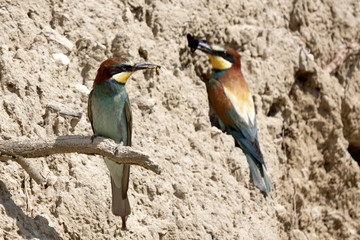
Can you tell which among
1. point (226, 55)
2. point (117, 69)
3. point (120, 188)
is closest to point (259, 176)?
point (226, 55)

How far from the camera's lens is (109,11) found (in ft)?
10.3

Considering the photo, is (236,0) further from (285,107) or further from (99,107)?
(99,107)

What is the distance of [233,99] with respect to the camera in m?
3.52

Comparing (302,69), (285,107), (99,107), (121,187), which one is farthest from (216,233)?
(302,69)

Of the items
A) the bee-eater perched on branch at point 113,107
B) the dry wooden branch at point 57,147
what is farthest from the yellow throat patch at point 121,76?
the dry wooden branch at point 57,147

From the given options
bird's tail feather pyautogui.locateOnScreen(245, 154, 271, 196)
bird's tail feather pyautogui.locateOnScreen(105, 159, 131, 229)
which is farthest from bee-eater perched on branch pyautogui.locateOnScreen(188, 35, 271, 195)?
bird's tail feather pyautogui.locateOnScreen(105, 159, 131, 229)

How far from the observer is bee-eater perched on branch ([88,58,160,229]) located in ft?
8.57

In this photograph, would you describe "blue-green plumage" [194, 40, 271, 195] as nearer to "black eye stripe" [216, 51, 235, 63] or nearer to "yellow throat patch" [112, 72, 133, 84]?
"black eye stripe" [216, 51, 235, 63]

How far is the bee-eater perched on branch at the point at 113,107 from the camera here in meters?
2.61

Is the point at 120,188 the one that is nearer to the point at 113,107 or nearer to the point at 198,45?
the point at 113,107

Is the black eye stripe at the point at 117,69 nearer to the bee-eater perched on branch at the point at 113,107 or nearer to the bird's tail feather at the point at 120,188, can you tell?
the bee-eater perched on branch at the point at 113,107

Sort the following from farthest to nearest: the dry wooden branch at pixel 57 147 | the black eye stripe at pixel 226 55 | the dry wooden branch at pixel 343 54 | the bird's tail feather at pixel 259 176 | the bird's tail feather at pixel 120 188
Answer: the dry wooden branch at pixel 343 54
the black eye stripe at pixel 226 55
the bird's tail feather at pixel 259 176
the bird's tail feather at pixel 120 188
the dry wooden branch at pixel 57 147

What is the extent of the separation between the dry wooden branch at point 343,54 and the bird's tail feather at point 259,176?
106 cm

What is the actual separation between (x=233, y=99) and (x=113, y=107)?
1025 mm
